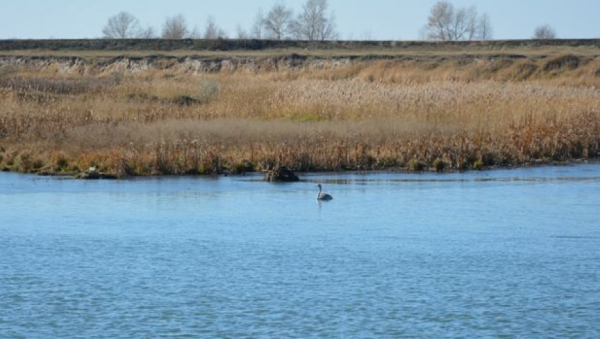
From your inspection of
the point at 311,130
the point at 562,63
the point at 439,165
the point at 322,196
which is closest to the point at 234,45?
the point at 562,63

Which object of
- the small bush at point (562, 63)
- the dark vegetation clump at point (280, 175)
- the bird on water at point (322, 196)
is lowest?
the bird on water at point (322, 196)

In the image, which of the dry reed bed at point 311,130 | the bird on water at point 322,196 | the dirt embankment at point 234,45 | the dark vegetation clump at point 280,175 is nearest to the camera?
the bird on water at point 322,196

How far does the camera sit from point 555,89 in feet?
111

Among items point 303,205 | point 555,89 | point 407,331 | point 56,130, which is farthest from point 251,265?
point 555,89

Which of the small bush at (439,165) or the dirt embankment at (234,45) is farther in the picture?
the dirt embankment at (234,45)

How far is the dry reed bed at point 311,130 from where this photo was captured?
23.4 m

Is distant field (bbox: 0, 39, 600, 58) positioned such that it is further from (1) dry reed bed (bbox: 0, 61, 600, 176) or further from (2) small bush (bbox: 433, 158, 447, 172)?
(2) small bush (bbox: 433, 158, 447, 172)

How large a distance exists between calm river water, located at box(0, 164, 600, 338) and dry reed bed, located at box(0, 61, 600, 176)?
77.8 inches

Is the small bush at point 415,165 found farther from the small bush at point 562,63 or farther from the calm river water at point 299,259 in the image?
the small bush at point 562,63

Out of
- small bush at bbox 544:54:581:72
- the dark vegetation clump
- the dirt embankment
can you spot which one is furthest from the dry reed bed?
the dirt embankment

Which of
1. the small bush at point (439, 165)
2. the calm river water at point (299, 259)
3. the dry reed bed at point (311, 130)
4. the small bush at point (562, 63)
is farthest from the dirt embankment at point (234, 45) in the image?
the calm river water at point (299, 259)

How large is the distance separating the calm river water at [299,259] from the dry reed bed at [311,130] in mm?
1977

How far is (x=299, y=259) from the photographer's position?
556 inches

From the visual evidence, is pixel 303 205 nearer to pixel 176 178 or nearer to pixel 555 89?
pixel 176 178
